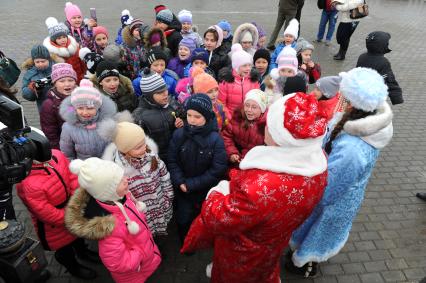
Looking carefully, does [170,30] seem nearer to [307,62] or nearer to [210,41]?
[210,41]

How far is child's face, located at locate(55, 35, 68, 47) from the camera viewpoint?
5059 mm

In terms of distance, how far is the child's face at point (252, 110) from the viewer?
3421mm

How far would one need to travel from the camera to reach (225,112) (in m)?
3.97

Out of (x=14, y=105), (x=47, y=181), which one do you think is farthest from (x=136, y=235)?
(x=14, y=105)

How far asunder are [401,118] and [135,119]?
5588mm

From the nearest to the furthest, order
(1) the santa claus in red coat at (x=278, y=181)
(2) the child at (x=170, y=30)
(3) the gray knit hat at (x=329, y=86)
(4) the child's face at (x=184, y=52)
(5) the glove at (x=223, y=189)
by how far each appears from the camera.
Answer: (1) the santa claus in red coat at (x=278, y=181) → (5) the glove at (x=223, y=189) → (3) the gray knit hat at (x=329, y=86) → (4) the child's face at (x=184, y=52) → (2) the child at (x=170, y=30)

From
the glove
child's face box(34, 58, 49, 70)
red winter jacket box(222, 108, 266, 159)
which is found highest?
the glove

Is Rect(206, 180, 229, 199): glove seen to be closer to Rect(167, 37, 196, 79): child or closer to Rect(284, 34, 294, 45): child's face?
Rect(167, 37, 196, 79): child

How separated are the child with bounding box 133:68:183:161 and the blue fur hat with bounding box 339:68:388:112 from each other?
169cm

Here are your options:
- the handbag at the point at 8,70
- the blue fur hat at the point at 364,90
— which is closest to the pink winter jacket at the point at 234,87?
the blue fur hat at the point at 364,90

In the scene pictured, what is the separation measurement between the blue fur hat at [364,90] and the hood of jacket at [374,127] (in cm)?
8

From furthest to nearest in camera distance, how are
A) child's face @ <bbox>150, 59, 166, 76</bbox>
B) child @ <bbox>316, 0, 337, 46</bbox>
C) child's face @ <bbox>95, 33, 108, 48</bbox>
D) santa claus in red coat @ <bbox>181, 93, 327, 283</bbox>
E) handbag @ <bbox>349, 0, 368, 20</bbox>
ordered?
child @ <bbox>316, 0, 337, 46</bbox> → handbag @ <bbox>349, 0, 368, 20</bbox> → child's face @ <bbox>95, 33, 108, 48</bbox> → child's face @ <bbox>150, 59, 166, 76</bbox> → santa claus in red coat @ <bbox>181, 93, 327, 283</bbox>

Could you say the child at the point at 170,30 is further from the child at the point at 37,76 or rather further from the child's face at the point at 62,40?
the child at the point at 37,76

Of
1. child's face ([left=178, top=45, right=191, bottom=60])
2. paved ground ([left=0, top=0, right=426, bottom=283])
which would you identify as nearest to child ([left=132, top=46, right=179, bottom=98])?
child's face ([left=178, top=45, right=191, bottom=60])
